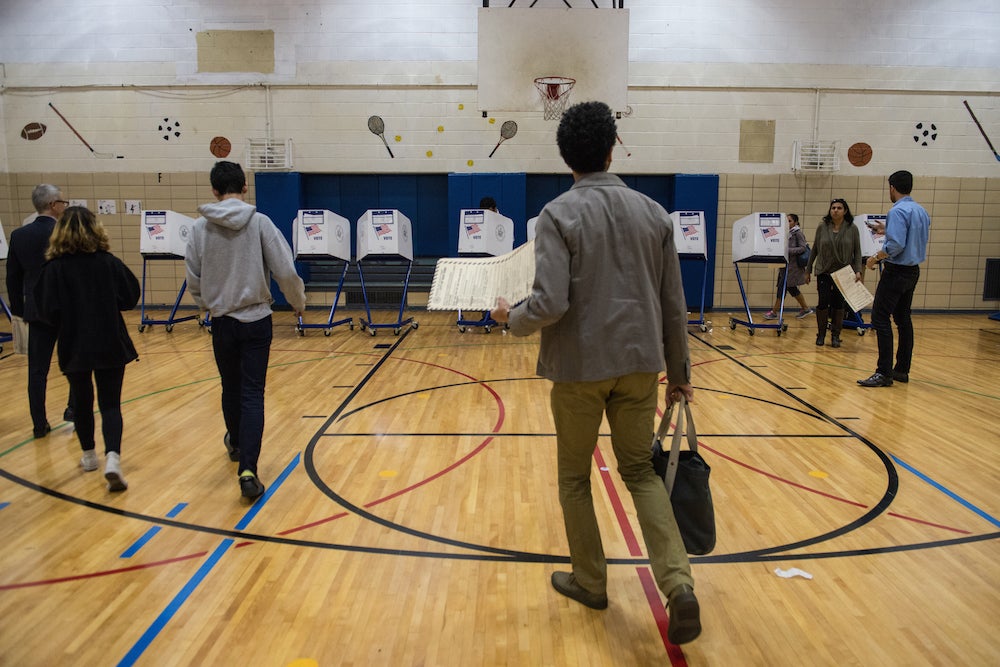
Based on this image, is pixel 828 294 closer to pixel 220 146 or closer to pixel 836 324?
pixel 836 324

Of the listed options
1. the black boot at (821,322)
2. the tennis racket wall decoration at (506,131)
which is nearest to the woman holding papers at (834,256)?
the black boot at (821,322)

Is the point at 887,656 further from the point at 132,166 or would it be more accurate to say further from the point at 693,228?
the point at 132,166

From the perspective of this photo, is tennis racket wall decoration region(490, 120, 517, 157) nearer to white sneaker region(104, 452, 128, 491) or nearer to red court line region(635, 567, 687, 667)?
white sneaker region(104, 452, 128, 491)

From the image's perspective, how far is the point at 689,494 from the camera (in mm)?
2029

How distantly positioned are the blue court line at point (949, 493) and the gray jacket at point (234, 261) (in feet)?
10.0

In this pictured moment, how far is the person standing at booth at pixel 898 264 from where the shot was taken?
493 centimetres

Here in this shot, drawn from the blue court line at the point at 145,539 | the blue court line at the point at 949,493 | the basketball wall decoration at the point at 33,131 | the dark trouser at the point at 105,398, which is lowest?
the blue court line at the point at 145,539

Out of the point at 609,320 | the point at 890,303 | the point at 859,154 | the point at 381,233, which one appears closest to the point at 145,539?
the point at 609,320

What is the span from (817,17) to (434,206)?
6.14 m

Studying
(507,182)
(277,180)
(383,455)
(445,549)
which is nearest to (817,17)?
(507,182)

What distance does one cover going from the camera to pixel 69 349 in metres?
3.07

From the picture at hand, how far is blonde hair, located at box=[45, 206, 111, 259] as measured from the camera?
3.03 metres

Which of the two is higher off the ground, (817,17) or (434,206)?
(817,17)

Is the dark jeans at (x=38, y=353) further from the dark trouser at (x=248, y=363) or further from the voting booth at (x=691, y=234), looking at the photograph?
the voting booth at (x=691, y=234)
